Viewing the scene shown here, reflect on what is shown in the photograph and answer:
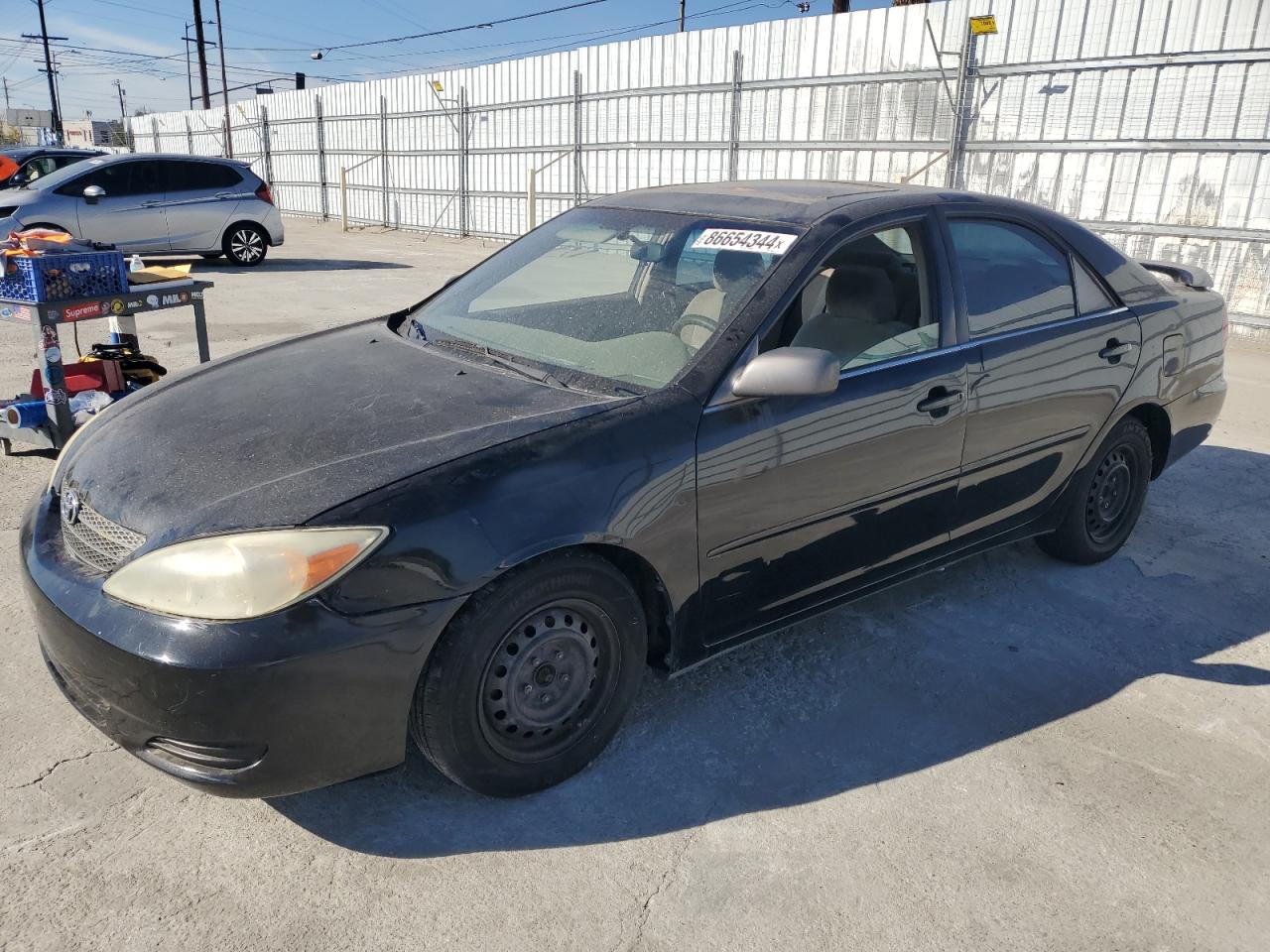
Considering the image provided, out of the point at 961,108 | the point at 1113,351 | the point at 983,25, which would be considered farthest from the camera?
the point at 961,108

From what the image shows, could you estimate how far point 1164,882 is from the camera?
249 centimetres

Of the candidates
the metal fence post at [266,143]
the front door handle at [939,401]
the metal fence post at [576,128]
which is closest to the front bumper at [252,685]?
the front door handle at [939,401]

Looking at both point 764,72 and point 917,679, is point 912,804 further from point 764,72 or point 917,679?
point 764,72

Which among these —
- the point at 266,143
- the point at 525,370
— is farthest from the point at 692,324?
the point at 266,143

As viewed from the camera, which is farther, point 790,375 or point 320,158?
point 320,158

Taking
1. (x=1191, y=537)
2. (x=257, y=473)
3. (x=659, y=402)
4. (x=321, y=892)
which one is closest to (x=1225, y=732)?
(x=1191, y=537)

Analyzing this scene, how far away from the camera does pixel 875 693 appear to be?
3299 mm

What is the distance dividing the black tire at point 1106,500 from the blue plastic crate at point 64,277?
4.93 meters

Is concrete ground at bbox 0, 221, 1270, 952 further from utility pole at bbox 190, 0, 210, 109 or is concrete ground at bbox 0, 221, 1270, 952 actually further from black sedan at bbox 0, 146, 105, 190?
utility pole at bbox 190, 0, 210, 109

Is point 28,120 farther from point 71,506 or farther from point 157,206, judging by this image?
point 71,506

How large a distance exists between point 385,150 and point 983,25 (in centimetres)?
1574

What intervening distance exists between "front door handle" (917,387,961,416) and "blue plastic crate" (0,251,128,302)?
432cm

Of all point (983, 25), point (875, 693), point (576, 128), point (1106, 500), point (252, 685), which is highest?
point (983, 25)

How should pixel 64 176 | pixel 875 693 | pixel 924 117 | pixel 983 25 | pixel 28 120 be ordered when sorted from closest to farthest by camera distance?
pixel 875 693
pixel 983 25
pixel 924 117
pixel 64 176
pixel 28 120
